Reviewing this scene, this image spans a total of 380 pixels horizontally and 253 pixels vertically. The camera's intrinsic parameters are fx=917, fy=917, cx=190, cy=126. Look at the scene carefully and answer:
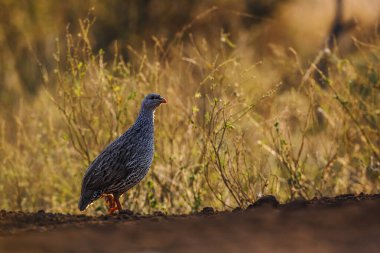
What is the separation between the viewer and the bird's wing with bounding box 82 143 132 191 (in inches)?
270

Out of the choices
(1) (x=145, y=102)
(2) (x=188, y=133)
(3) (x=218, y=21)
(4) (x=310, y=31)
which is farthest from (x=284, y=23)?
(1) (x=145, y=102)

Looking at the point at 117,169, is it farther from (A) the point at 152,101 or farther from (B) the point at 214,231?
(B) the point at 214,231

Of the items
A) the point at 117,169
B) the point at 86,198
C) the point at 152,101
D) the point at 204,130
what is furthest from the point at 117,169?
the point at 204,130

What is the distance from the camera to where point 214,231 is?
5000 millimetres

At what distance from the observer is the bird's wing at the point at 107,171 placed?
22.5 ft

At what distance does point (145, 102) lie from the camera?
7344 mm

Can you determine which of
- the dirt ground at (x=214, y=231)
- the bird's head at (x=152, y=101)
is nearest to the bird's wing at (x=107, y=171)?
the bird's head at (x=152, y=101)

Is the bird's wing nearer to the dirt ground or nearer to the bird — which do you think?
the bird

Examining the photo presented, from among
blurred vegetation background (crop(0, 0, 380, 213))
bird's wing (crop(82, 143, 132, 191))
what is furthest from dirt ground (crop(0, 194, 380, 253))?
blurred vegetation background (crop(0, 0, 380, 213))

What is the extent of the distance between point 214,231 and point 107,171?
2023 mm

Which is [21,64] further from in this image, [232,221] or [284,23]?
[232,221]

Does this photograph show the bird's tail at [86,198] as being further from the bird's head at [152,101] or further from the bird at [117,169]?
the bird's head at [152,101]

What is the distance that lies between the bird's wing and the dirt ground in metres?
1.09

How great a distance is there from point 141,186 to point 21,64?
9.44 m
